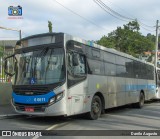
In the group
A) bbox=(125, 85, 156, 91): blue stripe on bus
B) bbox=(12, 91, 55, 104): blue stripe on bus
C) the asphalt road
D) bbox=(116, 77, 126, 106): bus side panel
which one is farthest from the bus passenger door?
bbox=(125, 85, 156, 91): blue stripe on bus

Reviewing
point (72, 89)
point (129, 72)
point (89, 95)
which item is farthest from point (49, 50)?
point (129, 72)

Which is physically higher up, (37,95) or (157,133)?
(37,95)

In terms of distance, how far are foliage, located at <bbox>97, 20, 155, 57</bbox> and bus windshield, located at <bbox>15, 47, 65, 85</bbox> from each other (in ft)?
Answer: 119

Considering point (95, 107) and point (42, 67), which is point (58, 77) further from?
point (95, 107)

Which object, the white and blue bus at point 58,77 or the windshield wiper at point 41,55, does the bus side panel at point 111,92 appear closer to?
the white and blue bus at point 58,77

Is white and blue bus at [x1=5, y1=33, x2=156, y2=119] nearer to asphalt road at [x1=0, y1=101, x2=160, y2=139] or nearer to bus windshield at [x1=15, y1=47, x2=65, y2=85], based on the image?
bus windshield at [x1=15, y1=47, x2=65, y2=85]

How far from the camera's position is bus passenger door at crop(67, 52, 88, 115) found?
36.0 ft

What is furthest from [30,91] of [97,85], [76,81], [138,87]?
[138,87]

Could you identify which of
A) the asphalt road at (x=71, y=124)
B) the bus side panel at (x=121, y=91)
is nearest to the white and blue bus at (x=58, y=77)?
the asphalt road at (x=71, y=124)

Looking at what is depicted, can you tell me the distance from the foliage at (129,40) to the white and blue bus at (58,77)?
3453 centimetres

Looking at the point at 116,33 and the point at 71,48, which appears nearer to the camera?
the point at 71,48

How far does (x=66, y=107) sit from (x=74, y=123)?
1.12 metres

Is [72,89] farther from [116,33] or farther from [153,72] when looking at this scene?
[116,33]

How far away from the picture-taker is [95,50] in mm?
→ 13359
